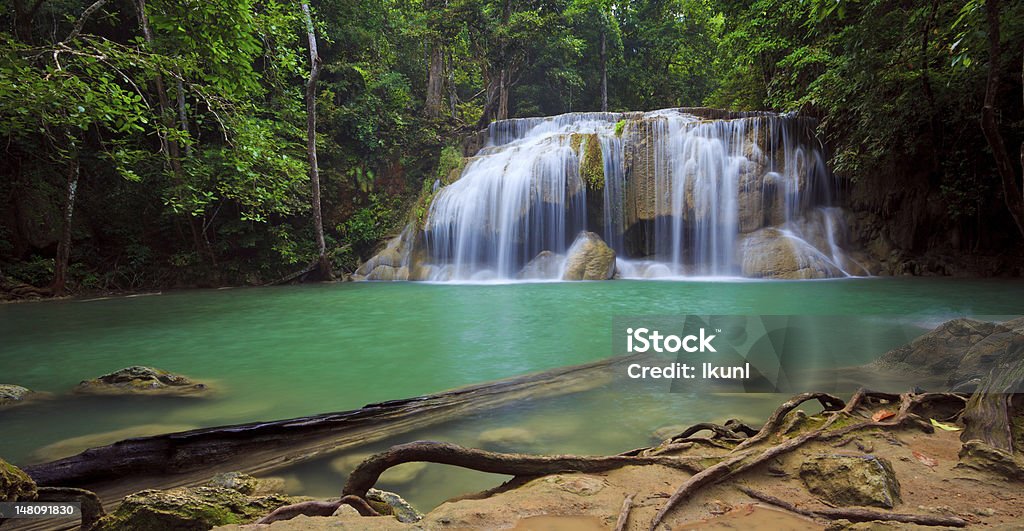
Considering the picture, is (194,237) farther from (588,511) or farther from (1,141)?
(588,511)

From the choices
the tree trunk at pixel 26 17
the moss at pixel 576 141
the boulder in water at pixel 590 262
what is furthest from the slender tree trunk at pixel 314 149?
the moss at pixel 576 141

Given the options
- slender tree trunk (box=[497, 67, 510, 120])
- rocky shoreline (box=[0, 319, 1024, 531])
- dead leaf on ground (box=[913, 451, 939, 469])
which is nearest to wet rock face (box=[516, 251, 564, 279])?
slender tree trunk (box=[497, 67, 510, 120])

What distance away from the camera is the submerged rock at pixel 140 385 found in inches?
162

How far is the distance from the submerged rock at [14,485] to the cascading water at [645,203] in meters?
12.8

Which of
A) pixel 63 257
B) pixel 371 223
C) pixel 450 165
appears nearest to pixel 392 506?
pixel 63 257

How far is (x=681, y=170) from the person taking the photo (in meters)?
14.9

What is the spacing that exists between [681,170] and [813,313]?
8183mm

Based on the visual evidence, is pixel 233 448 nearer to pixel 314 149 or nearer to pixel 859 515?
pixel 859 515

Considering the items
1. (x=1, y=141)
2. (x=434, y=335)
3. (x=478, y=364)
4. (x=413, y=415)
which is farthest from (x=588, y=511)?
(x=1, y=141)

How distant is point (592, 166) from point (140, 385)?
12737 millimetres

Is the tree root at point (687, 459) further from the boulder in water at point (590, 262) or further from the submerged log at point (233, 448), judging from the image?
the boulder in water at point (590, 262)

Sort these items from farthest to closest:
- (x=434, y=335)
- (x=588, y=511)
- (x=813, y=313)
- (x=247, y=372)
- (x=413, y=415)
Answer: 1. (x=813, y=313)
2. (x=434, y=335)
3. (x=247, y=372)
4. (x=413, y=415)
5. (x=588, y=511)

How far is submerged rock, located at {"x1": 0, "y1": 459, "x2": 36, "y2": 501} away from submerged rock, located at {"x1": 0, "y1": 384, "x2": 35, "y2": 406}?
9.54 feet

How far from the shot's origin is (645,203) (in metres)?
15.0
